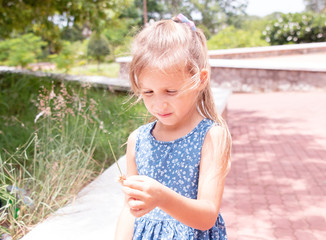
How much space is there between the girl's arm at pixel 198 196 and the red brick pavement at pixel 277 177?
1.86 m

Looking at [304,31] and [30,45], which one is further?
[30,45]

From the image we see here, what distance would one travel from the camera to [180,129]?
4.71ft

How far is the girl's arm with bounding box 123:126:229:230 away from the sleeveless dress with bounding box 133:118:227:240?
0.04 metres

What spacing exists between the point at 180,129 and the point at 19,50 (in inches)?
736

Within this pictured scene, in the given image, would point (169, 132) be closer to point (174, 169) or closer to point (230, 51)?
point (174, 169)

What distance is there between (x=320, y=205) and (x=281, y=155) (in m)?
1.62

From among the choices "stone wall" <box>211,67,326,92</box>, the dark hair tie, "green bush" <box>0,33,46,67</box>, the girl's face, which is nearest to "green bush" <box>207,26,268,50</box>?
"stone wall" <box>211,67,326,92</box>

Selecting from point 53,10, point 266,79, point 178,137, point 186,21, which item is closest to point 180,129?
point 178,137

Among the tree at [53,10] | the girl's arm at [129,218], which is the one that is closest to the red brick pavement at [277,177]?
the girl's arm at [129,218]

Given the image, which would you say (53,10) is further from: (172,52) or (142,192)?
(142,192)

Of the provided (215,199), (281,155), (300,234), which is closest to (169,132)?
(215,199)

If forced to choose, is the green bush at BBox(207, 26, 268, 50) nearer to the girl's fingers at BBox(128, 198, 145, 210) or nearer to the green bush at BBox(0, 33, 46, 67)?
the green bush at BBox(0, 33, 46, 67)

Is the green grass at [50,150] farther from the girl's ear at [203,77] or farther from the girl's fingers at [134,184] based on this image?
the girl's fingers at [134,184]

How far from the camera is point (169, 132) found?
1.45m
